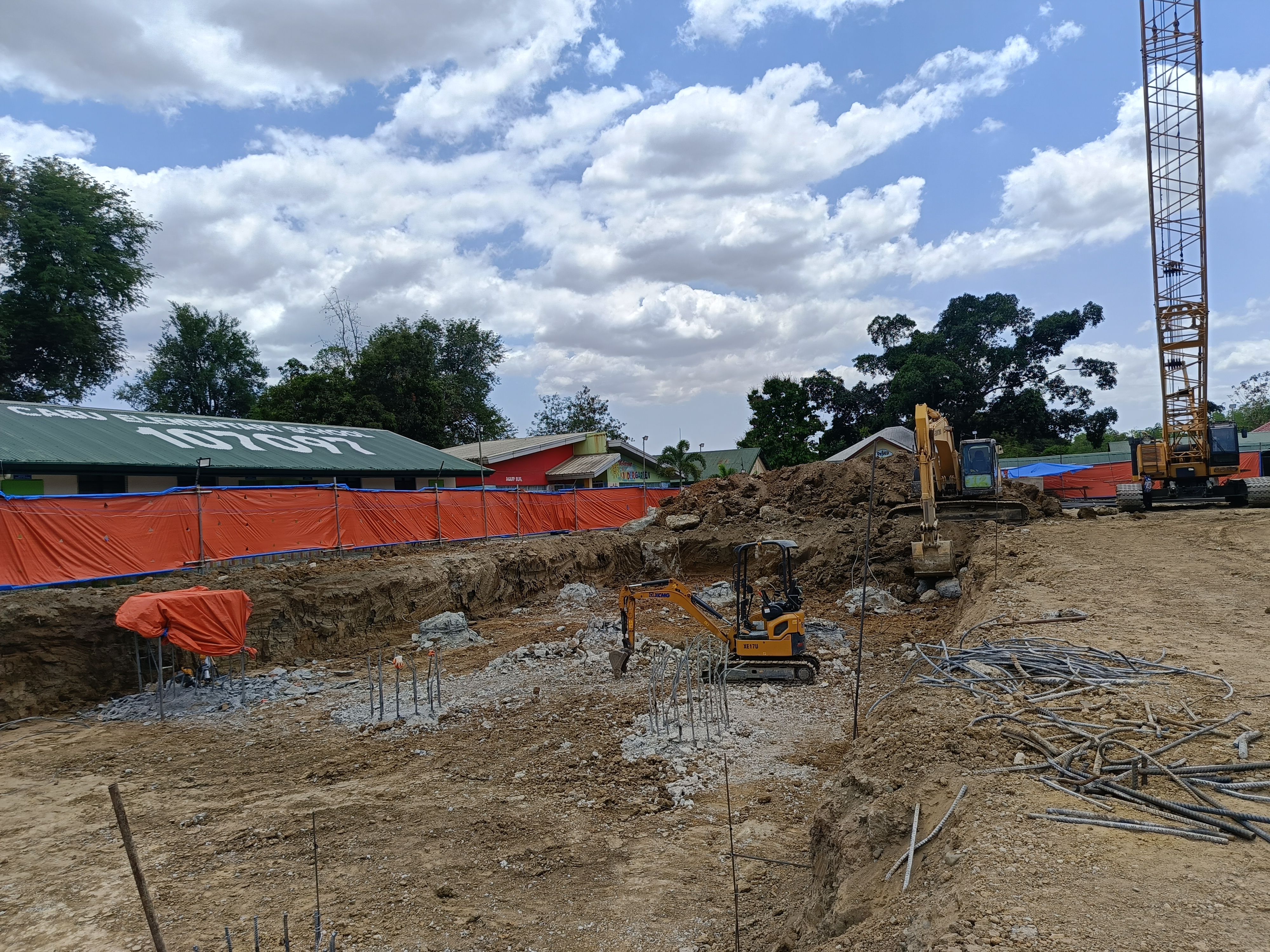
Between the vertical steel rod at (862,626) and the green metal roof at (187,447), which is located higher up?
the green metal roof at (187,447)

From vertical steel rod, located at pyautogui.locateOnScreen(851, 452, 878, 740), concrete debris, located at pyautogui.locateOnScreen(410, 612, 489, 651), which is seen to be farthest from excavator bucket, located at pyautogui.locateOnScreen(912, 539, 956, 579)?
concrete debris, located at pyautogui.locateOnScreen(410, 612, 489, 651)

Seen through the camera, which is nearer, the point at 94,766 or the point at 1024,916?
the point at 1024,916

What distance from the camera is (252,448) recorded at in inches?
955

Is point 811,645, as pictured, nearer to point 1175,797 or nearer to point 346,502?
point 1175,797

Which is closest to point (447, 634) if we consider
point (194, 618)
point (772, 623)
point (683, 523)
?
point (194, 618)

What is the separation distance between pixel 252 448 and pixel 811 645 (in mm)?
19146

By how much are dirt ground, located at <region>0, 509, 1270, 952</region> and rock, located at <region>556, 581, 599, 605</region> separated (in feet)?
26.0

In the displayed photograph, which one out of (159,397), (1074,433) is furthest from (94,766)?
(1074,433)

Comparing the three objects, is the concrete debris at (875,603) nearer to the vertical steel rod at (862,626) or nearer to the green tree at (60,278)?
the vertical steel rod at (862,626)

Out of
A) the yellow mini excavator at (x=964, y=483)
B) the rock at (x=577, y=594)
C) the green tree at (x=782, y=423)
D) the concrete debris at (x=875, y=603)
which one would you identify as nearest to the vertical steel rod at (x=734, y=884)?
the concrete debris at (x=875, y=603)

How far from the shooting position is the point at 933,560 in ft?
57.4

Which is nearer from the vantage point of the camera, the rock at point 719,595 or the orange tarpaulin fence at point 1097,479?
the rock at point 719,595

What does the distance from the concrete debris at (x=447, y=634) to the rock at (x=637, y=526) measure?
9702 mm

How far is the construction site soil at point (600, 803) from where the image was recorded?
3729 mm
